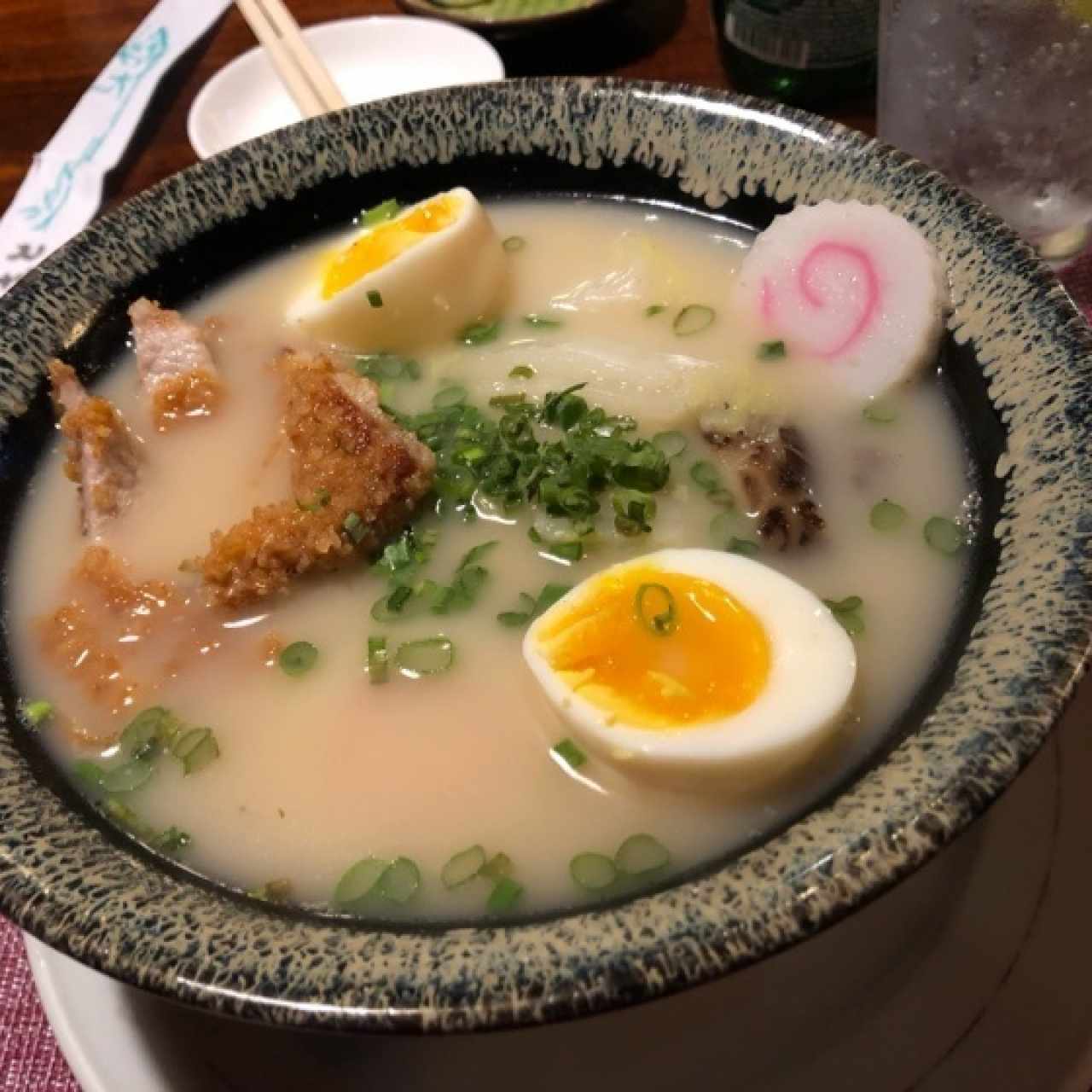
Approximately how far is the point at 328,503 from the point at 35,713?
16.3 inches

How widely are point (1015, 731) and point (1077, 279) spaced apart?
4.59 ft

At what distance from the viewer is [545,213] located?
190 cm

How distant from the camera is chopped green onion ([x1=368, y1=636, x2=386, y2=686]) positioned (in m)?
1.30

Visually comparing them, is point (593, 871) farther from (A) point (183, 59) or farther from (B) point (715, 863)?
(A) point (183, 59)

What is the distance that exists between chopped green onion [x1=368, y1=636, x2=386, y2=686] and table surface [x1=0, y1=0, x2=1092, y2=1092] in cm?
161

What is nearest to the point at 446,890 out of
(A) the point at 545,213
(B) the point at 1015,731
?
(B) the point at 1015,731

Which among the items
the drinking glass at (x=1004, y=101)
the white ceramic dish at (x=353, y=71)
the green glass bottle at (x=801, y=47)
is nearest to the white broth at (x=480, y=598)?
the drinking glass at (x=1004, y=101)

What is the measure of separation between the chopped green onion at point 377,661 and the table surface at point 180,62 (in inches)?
63.5

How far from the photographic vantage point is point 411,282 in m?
1.63

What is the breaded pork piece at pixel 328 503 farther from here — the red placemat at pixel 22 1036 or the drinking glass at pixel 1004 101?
the drinking glass at pixel 1004 101

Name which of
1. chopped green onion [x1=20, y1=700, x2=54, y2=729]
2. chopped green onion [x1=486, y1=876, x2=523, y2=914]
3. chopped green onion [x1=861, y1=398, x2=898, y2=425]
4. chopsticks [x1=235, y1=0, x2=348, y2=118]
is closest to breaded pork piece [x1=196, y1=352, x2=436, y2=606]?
chopped green onion [x1=20, y1=700, x2=54, y2=729]

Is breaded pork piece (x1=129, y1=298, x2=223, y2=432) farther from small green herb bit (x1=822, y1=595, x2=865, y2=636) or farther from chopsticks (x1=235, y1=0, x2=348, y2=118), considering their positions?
small green herb bit (x1=822, y1=595, x2=865, y2=636)

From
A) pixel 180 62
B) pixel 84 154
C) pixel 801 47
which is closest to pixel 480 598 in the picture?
pixel 801 47

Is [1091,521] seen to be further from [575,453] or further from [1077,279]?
[1077,279]
